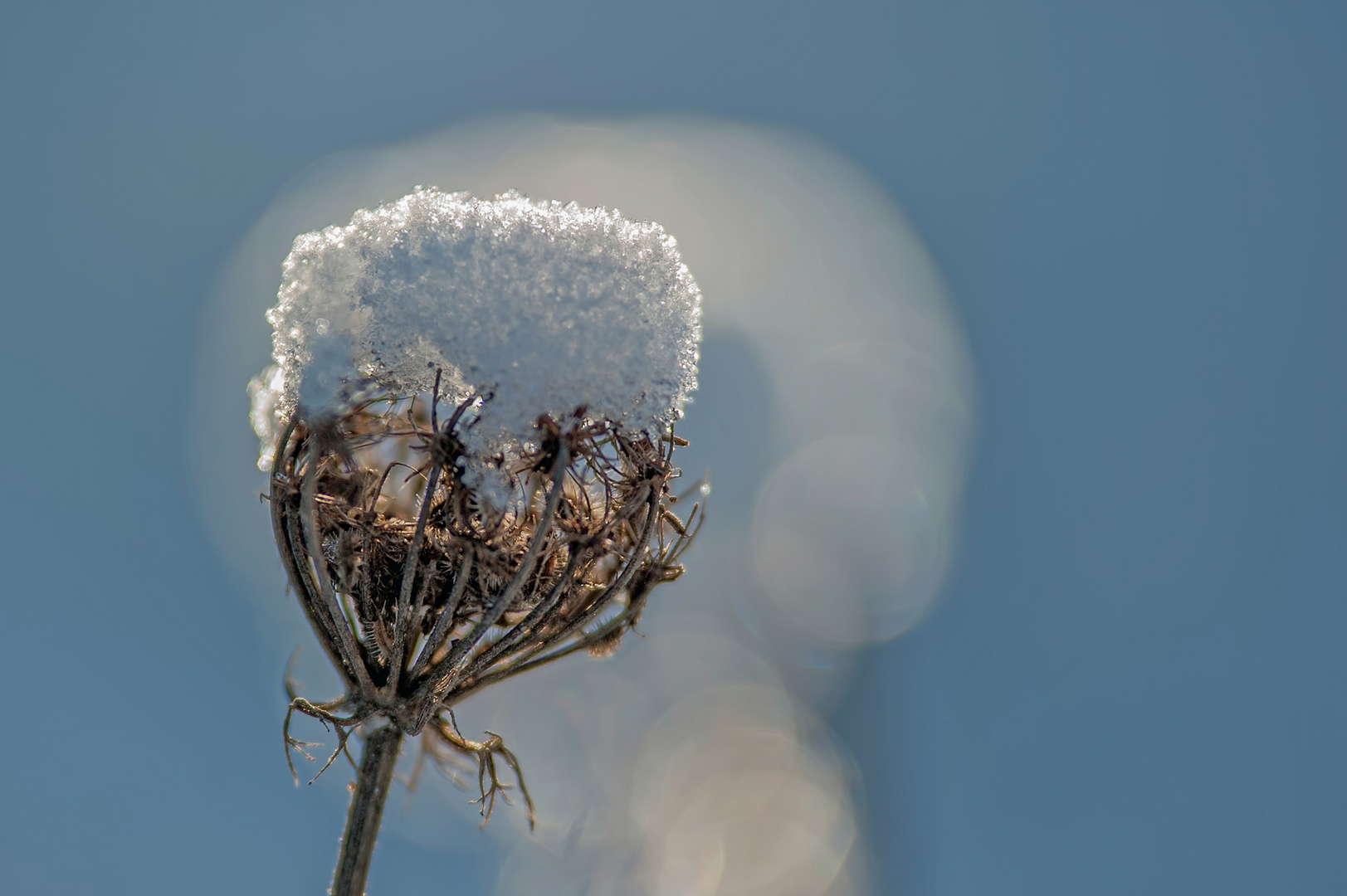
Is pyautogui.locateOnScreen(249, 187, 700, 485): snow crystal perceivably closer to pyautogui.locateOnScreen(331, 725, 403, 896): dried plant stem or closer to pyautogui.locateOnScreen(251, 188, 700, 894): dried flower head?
pyautogui.locateOnScreen(251, 188, 700, 894): dried flower head

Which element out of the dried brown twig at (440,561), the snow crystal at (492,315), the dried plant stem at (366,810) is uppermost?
the snow crystal at (492,315)

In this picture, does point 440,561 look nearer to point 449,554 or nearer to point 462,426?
point 449,554

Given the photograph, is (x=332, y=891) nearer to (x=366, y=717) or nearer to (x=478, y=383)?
(x=366, y=717)

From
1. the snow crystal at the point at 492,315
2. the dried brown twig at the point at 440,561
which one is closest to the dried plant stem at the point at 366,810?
the dried brown twig at the point at 440,561

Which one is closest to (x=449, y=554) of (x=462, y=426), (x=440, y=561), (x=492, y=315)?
(x=440, y=561)

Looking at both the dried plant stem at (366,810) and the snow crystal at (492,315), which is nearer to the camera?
the snow crystal at (492,315)

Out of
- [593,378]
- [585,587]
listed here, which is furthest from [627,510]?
[593,378]

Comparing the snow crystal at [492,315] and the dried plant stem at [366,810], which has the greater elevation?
the snow crystal at [492,315]

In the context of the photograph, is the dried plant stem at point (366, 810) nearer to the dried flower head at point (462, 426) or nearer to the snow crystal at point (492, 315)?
the dried flower head at point (462, 426)
